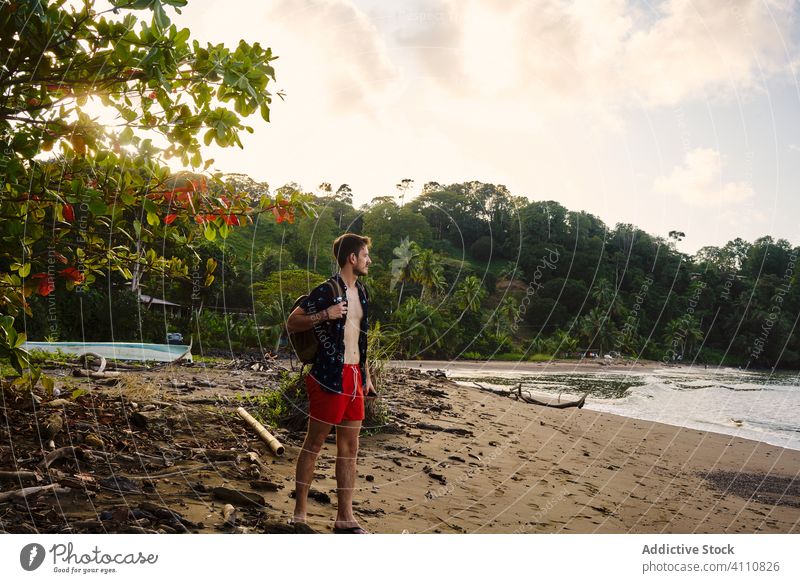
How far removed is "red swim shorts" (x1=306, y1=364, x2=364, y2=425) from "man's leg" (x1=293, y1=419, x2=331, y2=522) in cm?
6

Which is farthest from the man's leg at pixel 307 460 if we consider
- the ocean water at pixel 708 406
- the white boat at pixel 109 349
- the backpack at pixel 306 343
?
the ocean water at pixel 708 406

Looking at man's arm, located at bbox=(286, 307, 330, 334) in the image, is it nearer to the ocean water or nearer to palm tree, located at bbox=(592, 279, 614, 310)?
palm tree, located at bbox=(592, 279, 614, 310)

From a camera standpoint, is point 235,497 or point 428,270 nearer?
point 235,497

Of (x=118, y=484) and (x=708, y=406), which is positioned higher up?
(x=118, y=484)

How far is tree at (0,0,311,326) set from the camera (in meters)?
2.58

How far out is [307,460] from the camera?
10.1ft

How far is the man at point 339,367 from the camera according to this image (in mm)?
2959

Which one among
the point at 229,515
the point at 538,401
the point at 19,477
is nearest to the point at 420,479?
the point at 229,515

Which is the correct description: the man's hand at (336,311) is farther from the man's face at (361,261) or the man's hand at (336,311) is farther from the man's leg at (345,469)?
the man's leg at (345,469)

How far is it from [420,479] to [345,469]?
1.60 m

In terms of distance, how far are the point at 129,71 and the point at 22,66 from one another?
628 millimetres

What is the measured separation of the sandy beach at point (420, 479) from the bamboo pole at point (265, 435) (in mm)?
80

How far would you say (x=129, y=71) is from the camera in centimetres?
276

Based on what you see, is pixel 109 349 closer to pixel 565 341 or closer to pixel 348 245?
pixel 348 245
